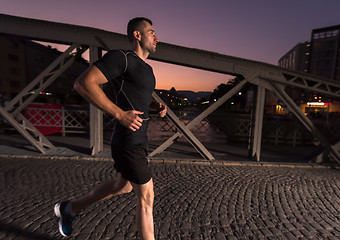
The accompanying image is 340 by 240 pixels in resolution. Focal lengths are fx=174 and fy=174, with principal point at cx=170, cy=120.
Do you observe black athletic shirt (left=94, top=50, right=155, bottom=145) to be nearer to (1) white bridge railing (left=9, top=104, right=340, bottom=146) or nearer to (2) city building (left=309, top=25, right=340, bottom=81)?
(1) white bridge railing (left=9, top=104, right=340, bottom=146)

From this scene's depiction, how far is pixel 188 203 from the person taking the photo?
115 inches

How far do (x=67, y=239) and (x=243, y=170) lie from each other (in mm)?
4150

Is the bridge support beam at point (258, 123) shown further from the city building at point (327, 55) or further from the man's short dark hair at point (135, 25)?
the city building at point (327, 55)

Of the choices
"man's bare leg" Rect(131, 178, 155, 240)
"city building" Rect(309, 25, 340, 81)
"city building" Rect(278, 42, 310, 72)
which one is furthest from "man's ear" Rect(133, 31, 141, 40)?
"city building" Rect(278, 42, 310, 72)

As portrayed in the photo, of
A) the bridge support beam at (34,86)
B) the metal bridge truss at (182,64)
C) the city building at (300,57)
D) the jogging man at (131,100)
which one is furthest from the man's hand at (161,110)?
the city building at (300,57)

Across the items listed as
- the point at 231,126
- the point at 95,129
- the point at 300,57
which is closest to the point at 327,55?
the point at 300,57

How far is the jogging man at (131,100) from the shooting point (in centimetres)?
128

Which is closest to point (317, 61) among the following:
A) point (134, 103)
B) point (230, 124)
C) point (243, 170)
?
point (230, 124)

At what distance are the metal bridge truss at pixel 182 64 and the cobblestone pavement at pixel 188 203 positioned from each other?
0.98m

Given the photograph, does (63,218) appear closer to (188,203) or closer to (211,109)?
(188,203)

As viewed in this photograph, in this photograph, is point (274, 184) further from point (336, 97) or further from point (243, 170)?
→ point (336, 97)

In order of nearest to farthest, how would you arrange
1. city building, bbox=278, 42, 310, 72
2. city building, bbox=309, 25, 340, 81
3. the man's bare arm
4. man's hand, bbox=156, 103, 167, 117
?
the man's bare arm → man's hand, bbox=156, 103, 167, 117 → city building, bbox=309, 25, 340, 81 → city building, bbox=278, 42, 310, 72

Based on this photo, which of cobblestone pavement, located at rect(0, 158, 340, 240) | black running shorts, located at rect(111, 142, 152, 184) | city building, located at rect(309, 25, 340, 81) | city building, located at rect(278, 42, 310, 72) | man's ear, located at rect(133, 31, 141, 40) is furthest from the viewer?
city building, located at rect(278, 42, 310, 72)

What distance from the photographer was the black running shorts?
147 centimetres
